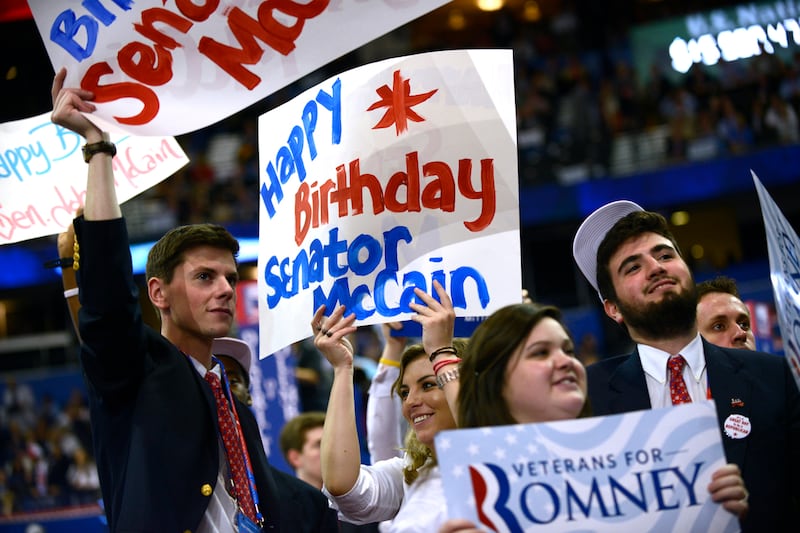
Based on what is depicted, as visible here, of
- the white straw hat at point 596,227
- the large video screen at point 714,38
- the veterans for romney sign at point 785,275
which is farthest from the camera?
the large video screen at point 714,38

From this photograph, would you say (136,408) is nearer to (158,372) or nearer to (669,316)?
(158,372)

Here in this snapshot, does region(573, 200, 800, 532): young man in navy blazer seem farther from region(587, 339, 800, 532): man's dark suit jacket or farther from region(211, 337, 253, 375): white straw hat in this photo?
region(211, 337, 253, 375): white straw hat

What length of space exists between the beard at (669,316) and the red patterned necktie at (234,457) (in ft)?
3.70

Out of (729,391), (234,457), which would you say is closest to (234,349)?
(234,457)

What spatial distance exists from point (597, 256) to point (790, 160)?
1197cm

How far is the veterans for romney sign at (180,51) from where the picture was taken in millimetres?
2965

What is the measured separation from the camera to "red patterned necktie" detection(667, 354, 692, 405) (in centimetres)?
279

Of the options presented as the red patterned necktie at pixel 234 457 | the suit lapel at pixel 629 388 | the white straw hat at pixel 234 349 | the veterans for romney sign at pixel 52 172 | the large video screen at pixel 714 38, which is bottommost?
the red patterned necktie at pixel 234 457

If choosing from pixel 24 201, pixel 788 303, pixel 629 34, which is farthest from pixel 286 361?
pixel 629 34

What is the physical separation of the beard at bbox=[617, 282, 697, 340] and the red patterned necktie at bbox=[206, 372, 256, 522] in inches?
44.5

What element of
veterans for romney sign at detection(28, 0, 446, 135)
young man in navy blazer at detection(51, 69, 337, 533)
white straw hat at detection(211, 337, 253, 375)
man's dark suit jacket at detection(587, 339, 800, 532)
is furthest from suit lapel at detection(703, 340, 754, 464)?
white straw hat at detection(211, 337, 253, 375)

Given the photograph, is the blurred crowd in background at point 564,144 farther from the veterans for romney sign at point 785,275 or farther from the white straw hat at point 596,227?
the veterans for romney sign at point 785,275

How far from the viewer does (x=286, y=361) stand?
24.3ft

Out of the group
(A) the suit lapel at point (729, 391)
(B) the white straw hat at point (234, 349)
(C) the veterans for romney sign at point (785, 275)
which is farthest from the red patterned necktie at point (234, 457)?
(C) the veterans for romney sign at point (785, 275)
